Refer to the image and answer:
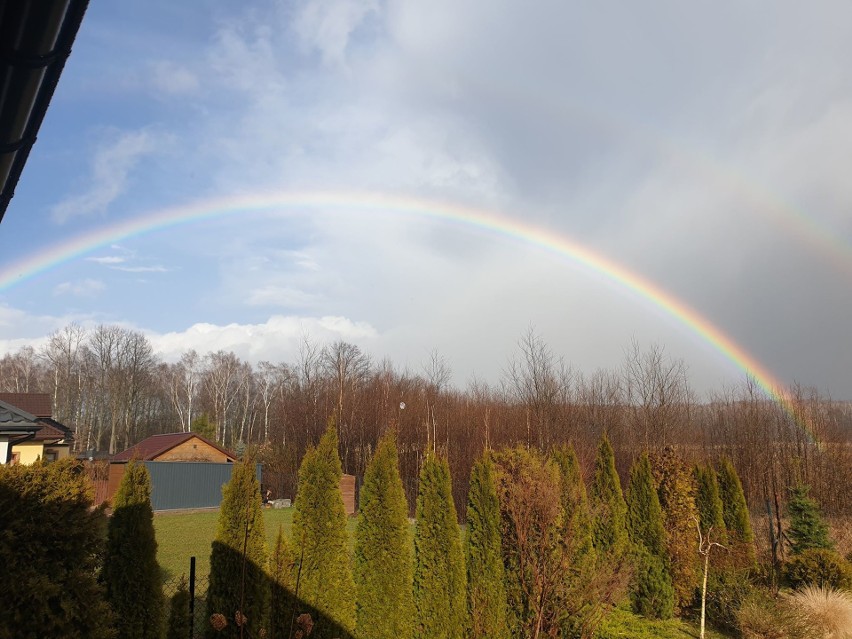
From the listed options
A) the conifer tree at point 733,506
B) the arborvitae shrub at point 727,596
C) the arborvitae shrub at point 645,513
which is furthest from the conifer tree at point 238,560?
the conifer tree at point 733,506

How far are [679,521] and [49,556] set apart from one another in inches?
450

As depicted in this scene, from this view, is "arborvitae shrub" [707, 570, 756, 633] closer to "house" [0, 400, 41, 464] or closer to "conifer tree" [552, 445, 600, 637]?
"conifer tree" [552, 445, 600, 637]

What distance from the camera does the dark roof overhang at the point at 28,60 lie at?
1.35m

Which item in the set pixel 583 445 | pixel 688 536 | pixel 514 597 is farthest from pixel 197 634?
pixel 583 445

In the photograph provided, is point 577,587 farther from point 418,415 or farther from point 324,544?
point 418,415

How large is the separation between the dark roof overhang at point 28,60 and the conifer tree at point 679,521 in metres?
11.9

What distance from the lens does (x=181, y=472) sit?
29.9 m

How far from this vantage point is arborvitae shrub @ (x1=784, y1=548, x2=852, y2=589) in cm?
1076

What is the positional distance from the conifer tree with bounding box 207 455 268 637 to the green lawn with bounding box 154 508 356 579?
3.28m

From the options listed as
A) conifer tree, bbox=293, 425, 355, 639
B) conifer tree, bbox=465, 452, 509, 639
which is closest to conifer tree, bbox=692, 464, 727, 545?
conifer tree, bbox=465, 452, 509, 639

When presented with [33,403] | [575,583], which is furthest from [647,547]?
[33,403]

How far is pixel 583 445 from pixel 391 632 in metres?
17.4

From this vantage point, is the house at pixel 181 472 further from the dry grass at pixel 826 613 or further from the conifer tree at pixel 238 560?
the dry grass at pixel 826 613

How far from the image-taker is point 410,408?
3338 centimetres
